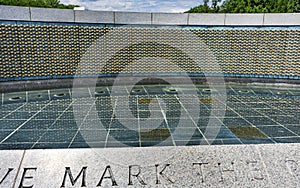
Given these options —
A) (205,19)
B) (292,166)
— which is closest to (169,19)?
(205,19)

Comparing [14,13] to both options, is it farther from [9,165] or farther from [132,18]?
[9,165]

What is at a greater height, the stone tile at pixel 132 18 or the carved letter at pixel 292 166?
the stone tile at pixel 132 18

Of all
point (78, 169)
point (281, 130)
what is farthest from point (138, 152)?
point (281, 130)

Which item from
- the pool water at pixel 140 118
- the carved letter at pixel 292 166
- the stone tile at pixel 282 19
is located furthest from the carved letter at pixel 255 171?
the stone tile at pixel 282 19

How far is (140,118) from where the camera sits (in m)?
5.14

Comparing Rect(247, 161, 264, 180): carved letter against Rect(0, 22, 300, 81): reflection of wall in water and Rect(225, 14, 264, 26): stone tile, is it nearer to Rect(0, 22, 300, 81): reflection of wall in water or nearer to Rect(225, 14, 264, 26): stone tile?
Rect(0, 22, 300, 81): reflection of wall in water

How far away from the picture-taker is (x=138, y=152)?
2.65m

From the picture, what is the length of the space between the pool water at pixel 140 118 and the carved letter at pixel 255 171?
4.13ft

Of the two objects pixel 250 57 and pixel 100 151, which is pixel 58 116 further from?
pixel 250 57

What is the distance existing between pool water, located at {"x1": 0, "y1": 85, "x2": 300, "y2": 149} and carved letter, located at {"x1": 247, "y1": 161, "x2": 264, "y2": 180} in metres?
1.26

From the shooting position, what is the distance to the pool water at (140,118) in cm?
400

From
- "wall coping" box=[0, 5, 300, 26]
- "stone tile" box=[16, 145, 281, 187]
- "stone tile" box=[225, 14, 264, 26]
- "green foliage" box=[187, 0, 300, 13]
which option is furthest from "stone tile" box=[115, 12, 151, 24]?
"green foliage" box=[187, 0, 300, 13]

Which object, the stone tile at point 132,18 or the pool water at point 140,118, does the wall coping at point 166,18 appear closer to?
the stone tile at point 132,18

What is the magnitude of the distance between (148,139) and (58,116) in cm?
216
